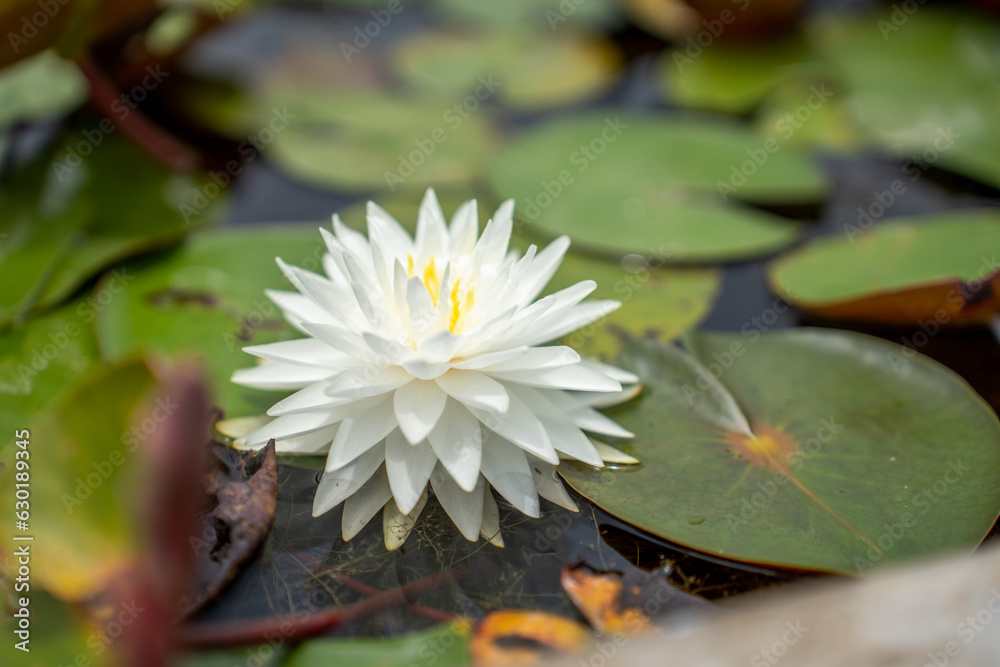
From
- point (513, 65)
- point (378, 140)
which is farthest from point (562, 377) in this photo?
point (513, 65)

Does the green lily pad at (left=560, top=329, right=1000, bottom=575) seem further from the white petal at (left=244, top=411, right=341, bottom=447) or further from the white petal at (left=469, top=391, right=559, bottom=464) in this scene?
the white petal at (left=244, top=411, right=341, bottom=447)

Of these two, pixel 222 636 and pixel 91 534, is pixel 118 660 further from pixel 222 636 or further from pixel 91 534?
pixel 91 534

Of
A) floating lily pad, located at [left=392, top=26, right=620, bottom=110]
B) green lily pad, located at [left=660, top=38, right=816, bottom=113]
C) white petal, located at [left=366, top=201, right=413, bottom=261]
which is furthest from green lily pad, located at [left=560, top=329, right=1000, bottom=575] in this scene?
floating lily pad, located at [left=392, top=26, right=620, bottom=110]

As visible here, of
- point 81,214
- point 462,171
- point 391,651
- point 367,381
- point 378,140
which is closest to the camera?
point 391,651

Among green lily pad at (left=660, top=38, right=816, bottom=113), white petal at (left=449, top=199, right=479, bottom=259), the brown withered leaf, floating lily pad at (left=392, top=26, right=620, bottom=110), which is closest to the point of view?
the brown withered leaf

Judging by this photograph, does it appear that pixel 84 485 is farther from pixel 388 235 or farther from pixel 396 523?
pixel 388 235

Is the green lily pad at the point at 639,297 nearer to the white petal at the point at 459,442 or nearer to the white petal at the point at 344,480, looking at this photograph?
the white petal at the point at 459,442
